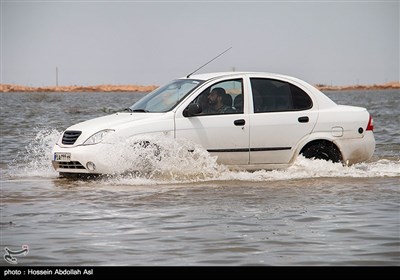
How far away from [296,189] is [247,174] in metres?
1.07

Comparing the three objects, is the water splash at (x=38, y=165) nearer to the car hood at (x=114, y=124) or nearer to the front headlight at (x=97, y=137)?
the car hood at (x=114, y=124)

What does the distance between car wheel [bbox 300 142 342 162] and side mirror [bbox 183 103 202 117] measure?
5.63 feet

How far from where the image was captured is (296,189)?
12.0 metres

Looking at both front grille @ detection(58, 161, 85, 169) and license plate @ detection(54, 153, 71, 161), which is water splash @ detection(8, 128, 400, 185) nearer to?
front grille @ detection(58, 161, 85, 169)

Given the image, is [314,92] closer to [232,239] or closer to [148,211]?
[148,211]

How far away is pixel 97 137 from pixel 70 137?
1.65 feet

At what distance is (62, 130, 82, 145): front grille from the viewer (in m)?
12.6

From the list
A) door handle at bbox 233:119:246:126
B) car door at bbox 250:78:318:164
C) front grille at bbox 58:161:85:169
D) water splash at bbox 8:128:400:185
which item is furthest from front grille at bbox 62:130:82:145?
car door at bbox 250:78:318:164

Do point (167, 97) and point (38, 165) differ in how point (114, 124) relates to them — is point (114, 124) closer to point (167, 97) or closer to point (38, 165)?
point (167, 97)

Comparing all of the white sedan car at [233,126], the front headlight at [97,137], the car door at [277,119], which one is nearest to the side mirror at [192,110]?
the white sedan car at [233,126]

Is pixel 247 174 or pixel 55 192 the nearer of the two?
pixel 55 192

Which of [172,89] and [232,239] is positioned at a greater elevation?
[172,89]
